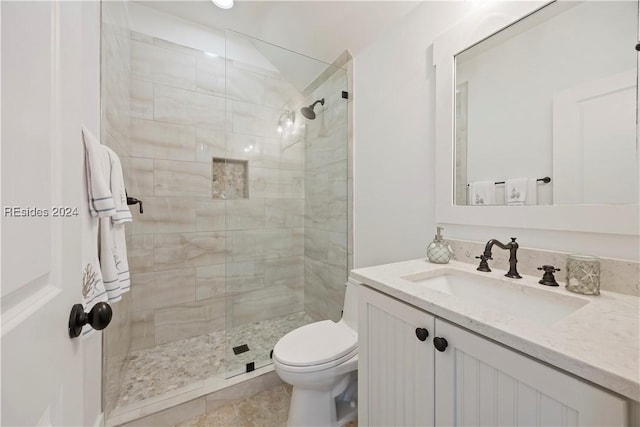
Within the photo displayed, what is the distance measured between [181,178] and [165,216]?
13.2 inches

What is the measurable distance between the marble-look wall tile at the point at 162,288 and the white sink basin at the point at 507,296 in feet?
6.10

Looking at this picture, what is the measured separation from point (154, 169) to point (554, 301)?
246 centimetres

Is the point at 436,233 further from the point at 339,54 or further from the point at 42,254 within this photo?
the point at 339,54

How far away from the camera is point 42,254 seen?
0.42m

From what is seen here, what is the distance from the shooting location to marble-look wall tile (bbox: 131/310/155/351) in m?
1.92

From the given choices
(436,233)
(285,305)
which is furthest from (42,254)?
(285,305)

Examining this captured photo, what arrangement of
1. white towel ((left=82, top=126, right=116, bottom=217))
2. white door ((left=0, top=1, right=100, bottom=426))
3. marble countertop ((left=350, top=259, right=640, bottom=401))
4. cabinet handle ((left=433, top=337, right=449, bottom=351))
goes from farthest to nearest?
white towel ((left=82, top=126, right=116, bottom=217))
cabinet handle ((left=433, top=337, right=449, bottom=351))
marble countertop ((left=350, top=259, right=640, bottom=401))
white door ((left=0, top=1, right=100, bottom=426))

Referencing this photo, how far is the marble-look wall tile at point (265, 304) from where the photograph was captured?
79.2 inches

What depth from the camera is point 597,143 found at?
2.87 ft

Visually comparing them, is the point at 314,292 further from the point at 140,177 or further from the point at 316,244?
the point at 140,177

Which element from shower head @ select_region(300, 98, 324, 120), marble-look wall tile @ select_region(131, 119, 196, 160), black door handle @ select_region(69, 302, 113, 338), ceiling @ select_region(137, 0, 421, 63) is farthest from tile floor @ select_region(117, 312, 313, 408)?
ceiling @ select_region(137, 0, 421, 63)

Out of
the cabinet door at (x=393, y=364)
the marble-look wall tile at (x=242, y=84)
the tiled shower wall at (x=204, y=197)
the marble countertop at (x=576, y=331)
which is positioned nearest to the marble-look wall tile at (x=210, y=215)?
the tiled shower wall at (x=204, y=197)

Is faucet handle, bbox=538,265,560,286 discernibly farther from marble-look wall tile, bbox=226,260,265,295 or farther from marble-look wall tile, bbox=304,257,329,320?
marble-look wall tile, bbox=226,260,265,295

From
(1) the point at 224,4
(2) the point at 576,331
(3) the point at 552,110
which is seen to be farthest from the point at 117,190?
(3) the point at 552,110
